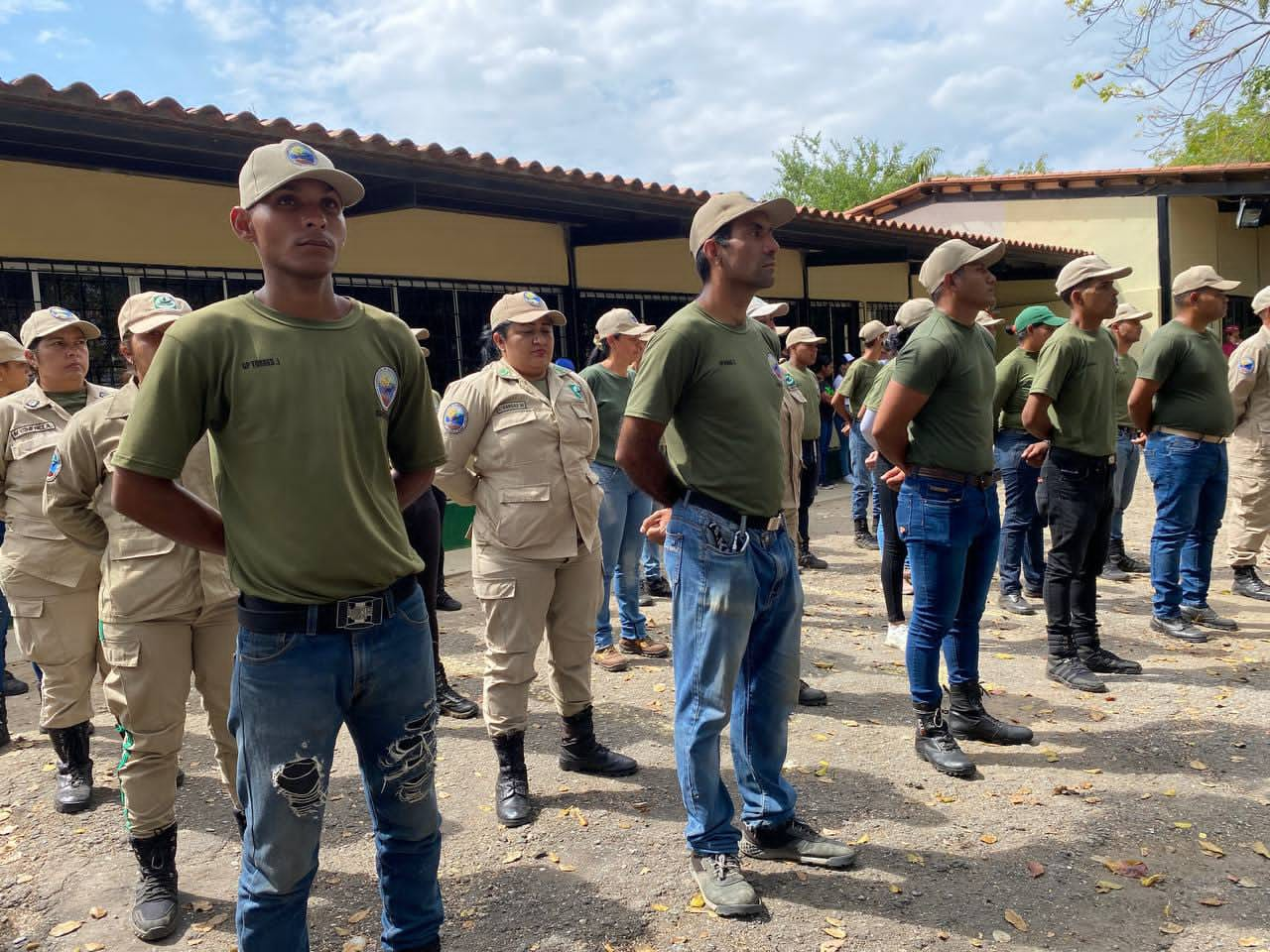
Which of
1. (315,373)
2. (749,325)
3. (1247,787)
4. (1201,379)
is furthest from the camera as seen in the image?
(1201,379)

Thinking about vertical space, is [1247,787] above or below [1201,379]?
below

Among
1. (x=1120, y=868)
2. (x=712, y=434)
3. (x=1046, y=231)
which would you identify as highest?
(x=1046, y=231)

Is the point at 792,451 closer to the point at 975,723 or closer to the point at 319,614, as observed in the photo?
the point at 975,723

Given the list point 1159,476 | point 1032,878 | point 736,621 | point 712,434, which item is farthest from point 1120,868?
point 1159,476

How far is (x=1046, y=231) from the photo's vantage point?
17734 millimetres

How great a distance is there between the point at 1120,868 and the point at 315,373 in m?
3.00

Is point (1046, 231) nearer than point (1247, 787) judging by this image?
No

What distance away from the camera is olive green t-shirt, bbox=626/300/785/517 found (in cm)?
306

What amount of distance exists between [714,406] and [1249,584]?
5.55 meters

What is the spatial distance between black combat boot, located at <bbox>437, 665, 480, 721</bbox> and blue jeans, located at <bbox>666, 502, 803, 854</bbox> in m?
2.14

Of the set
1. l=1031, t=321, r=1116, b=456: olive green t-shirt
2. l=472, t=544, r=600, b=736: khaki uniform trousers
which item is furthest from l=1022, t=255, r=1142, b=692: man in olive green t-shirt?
l=472, t=544, r=600, b=736: khaki uniform trousers

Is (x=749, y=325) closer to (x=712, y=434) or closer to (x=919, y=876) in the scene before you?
(x=712, y=434)

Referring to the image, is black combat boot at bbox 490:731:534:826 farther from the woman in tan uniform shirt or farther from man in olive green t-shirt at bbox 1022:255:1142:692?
man in olive green t-shirt at bbox 1022:255:1142:692

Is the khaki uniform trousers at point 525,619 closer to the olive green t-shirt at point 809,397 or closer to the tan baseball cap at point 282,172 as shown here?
the tan baseball cap at point 282,172
